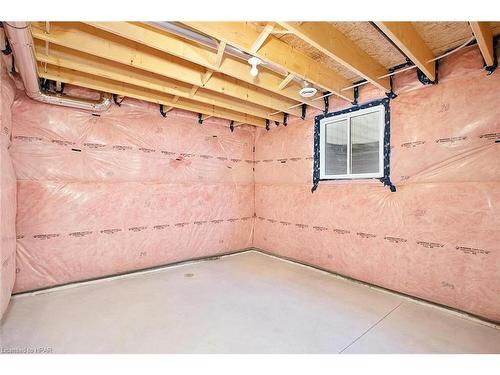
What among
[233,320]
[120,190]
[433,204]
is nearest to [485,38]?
[433,204]

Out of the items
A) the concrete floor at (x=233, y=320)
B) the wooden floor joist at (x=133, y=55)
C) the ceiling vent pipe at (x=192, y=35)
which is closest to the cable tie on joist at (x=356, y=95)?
the wooden floor joist at (x=133, y=55)

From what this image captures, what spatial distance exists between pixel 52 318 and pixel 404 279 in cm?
375

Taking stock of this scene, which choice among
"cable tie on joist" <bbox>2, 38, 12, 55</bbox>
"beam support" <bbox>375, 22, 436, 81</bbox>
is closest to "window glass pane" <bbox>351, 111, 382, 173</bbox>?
"beam support" <bbox>375, 22, 436, 81</bbox>

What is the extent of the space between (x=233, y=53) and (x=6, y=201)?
255 cm

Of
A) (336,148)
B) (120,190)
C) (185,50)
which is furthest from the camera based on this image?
(336,148)

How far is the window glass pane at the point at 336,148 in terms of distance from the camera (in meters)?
3.75

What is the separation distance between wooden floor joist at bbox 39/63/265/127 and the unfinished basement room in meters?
0.03

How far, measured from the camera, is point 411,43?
6.89 ft

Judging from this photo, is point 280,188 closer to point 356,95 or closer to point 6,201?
point 356,95

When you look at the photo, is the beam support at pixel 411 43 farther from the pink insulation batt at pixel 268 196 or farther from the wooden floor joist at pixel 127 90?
the wooden floor joist at pixel 127 90

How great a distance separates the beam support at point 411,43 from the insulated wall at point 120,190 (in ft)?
10.2
